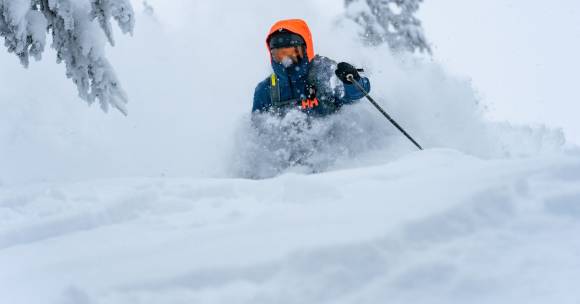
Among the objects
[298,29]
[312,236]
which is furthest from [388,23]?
[312,236]

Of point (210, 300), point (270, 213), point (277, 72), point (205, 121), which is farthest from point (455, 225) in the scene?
point (205, 121)

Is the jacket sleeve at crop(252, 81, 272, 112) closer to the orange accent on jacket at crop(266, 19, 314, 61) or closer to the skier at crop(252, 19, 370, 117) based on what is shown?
the skier at crop(252, 19, 370, 117)

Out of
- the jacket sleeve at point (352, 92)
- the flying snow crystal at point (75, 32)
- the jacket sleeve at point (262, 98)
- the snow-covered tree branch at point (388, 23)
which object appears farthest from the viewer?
the snow-covered tree branch at point (388, 23)

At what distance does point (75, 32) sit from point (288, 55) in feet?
9.18

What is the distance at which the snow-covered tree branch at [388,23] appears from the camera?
17656 millimetres

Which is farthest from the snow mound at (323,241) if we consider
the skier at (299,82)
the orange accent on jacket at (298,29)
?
the orange accent on jacket at (298,29)

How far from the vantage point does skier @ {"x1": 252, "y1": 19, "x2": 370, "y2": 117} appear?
757 centimetres

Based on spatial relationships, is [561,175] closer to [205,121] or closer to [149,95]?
[205,121]

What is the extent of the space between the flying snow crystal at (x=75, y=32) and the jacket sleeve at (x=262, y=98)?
6.09 feet

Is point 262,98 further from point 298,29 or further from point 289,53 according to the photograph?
point 298,29

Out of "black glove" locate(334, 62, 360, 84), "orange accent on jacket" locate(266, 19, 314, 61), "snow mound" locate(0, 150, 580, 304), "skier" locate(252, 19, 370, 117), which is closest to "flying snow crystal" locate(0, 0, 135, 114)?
"skier" locate(252, 19, 370, 117)

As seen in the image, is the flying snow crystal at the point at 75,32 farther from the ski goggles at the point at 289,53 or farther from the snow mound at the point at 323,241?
the snow mound at the point at 323,241

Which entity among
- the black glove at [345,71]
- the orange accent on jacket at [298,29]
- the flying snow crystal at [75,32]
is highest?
the orange accent on jacket at [298,29]

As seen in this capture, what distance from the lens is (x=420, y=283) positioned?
2660 millimetres
